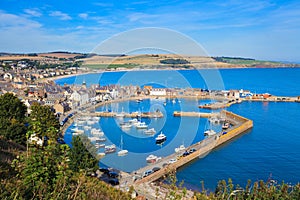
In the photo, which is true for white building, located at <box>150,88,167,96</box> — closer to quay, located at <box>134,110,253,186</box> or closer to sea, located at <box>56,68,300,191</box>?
sea, located at <box>56,68,300,191</box>

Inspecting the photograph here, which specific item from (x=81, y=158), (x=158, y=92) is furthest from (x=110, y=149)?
(x=158, y=92)

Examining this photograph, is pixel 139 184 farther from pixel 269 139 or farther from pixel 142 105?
pixel 142 105

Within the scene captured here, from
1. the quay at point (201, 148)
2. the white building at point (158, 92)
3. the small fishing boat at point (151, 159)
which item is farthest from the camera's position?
the white building at point (158, 92)

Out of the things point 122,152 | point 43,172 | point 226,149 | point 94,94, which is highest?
point 43,172

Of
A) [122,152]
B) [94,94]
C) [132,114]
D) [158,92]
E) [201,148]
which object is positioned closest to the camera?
[122,152]

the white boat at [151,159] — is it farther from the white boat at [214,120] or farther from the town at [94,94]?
the town at [94,94]

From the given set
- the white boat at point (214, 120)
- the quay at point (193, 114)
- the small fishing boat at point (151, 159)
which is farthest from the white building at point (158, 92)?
the small fishing boat at point (151, 159)

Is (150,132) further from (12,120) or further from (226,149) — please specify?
(12,120)

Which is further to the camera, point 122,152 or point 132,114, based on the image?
point 132,114

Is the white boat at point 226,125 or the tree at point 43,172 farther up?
the tree at point 43,172
